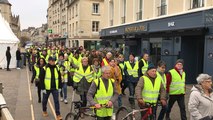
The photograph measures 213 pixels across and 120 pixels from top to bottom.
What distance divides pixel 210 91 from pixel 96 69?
5.01 metres

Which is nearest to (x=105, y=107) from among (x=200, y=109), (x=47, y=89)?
(x=200, y=109)

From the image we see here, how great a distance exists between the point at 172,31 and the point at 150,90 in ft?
34.8

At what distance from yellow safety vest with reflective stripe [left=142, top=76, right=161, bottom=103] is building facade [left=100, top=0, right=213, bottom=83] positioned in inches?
309

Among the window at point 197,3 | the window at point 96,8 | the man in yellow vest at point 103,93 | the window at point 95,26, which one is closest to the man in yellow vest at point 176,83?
the man in yellow vest at point 103,93

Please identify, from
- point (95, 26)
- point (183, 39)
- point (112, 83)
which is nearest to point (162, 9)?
point (183, 39)

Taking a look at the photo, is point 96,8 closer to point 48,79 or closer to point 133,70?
point 133,70

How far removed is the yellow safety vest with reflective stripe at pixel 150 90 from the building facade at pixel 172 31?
7.85 meters

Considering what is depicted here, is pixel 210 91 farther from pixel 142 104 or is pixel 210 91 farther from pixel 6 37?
pixel 6 37

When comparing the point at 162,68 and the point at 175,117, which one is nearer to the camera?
the point at 162,68

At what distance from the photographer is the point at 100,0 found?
47.2 m

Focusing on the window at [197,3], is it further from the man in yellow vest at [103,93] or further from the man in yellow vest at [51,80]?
the man in yellow vest at [103,93]

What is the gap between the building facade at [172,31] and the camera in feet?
46.1

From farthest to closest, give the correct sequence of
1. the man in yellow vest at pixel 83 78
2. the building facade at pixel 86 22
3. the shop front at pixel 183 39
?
1. the building facade at pixel 86 22
2. the shop front at pixel 183 39
3. the man in yellow vest at pixel 83 78

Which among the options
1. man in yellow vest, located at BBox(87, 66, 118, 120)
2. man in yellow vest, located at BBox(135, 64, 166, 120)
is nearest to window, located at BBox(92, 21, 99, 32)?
man in yellow vest, located at BBox(135, 64, 166, 120)
